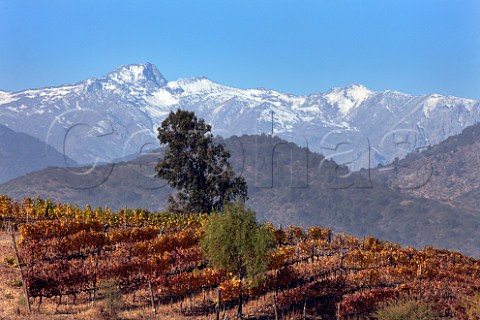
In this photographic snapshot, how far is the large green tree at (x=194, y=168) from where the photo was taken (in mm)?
82438

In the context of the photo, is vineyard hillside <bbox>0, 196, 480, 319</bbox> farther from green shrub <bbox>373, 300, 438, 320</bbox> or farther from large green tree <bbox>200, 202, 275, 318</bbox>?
green shrub <bbox>373, 300, 438, 320</bbox>

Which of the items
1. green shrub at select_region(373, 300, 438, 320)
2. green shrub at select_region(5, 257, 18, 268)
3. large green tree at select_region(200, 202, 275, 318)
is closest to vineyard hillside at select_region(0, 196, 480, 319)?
green shrub at select_region(5, 257, 18, 268)

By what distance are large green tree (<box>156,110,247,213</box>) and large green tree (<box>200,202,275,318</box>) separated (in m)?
38.0

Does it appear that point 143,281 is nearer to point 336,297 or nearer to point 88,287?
point 88,287

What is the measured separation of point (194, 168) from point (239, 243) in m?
41.8

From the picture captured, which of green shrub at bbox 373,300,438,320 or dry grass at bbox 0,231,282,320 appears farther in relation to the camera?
green shrub at bbox 373,300,438,320

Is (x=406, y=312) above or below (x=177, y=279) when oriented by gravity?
below

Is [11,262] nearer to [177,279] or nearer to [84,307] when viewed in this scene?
[84,307]

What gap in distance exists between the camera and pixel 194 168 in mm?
83562

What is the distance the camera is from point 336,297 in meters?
48.1

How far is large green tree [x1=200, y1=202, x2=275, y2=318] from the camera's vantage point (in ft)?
140

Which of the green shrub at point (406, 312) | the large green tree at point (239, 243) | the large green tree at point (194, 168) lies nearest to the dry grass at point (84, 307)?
the large green tree at point (239, 243)

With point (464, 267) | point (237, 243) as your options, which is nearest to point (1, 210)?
point (237, 243)

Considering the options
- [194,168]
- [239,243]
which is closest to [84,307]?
[239,243]
